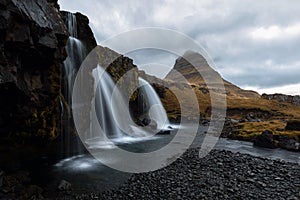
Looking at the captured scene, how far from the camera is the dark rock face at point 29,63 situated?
46.5ft

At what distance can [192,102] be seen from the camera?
480 ft

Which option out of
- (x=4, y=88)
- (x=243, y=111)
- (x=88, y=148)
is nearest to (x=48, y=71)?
(x=4, y=88)

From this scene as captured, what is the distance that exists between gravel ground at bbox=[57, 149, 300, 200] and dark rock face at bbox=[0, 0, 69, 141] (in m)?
9.25

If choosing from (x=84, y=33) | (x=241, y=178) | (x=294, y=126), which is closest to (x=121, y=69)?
(x=84, y=33)

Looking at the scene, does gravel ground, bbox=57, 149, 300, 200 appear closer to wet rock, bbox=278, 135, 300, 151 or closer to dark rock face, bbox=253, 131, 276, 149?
wet rock, bbox=278, 135, 300, 151

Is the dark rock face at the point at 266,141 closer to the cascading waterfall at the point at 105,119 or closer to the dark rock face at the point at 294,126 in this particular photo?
the dark rock face at the point at 294,126

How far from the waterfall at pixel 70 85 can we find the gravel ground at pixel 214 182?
40.5ft

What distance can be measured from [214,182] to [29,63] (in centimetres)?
1804

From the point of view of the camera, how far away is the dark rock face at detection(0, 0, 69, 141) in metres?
14.2

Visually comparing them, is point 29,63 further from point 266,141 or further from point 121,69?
point 121,69

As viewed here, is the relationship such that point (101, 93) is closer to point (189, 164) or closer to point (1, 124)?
point (1, 124)

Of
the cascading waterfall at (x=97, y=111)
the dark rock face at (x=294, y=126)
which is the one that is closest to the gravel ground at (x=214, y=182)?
the cascading waterfall at (x=97, y=111)

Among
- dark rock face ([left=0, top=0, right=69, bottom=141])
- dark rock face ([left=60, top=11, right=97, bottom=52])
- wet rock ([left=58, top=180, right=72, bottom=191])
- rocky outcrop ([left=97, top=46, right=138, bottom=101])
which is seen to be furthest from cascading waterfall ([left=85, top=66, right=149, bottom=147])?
wet rock ([left=58, top=180, right=72, bottom=191])

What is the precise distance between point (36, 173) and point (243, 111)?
123 m
